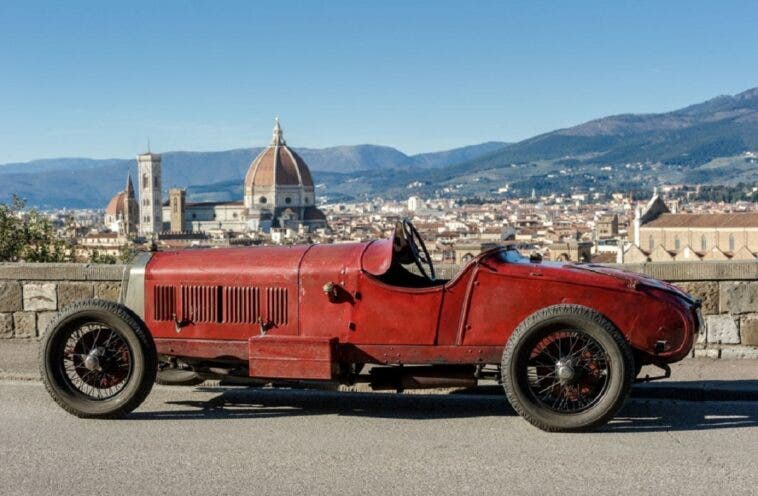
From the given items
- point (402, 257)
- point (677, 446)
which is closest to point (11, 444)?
point (402, 257)

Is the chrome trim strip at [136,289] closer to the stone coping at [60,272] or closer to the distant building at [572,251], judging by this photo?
the stone coping at [60,272]

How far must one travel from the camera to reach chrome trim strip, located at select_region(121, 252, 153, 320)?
6.66m

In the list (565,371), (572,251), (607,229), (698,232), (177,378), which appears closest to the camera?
(565,371)

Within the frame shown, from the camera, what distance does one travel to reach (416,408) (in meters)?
6.65

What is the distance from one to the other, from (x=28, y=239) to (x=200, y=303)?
469 inches

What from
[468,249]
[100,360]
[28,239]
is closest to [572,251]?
[468,249]

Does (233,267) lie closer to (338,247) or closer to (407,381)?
(338,247)

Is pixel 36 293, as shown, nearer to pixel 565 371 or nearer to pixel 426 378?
pixel 426 378

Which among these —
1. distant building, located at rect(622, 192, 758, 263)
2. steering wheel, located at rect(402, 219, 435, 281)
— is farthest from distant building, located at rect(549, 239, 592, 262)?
steering wheel, located at rect(402, 219, 435, 281)

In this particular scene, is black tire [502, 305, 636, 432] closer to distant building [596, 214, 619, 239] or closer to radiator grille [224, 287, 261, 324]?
radiator grille [224, 287, 261, 324]

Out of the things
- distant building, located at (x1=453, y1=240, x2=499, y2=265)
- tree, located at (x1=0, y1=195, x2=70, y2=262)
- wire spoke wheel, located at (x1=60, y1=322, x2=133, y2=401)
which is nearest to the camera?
wire spoke wheel, located at (x1=60, y1=322, x2=133, y2=401)

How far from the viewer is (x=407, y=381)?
247 inches

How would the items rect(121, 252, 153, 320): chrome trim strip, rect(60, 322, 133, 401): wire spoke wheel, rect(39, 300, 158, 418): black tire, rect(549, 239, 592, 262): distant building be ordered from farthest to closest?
rect(549, 239, 592, 262): distant building
rect(121, 252, 153, 320): chrome trim strip
rect(60, 322, 133, 401): wire spoke wheel
rect(39, 300, 158, 418): black tire

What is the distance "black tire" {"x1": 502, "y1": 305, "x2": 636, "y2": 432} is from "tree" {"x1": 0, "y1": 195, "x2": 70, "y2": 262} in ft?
38.9
